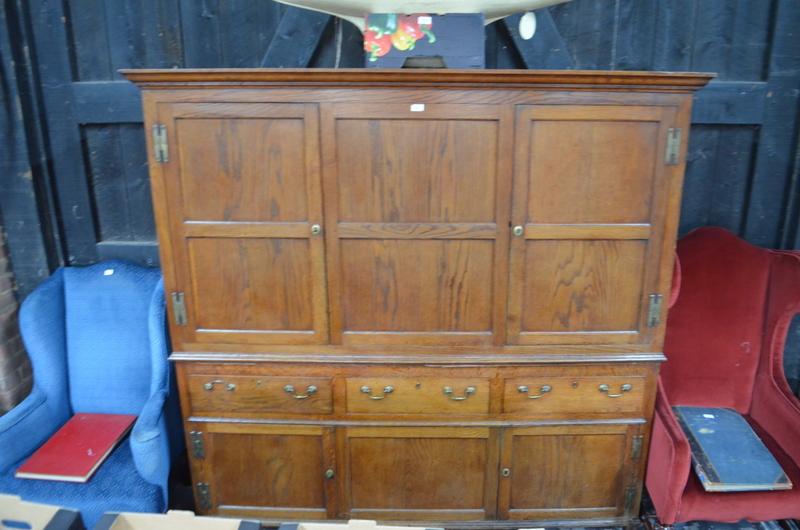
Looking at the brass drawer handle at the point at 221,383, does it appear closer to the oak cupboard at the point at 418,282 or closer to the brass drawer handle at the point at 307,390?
the oak cupboard at the point at 418,282

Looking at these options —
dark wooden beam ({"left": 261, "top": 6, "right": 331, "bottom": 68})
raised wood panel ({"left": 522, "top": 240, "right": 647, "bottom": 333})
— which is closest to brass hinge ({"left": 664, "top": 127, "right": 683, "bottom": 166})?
raised wood panel ({"left": 522, "top": 240, "right": 647, "bottom": 333})

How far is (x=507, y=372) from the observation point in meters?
1.87

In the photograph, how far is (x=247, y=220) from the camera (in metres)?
1.75

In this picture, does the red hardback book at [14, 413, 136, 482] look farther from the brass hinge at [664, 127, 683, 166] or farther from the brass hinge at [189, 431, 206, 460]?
the brass hinge at [664, 127, 683, 166]

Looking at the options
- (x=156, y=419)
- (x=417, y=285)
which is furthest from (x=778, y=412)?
(x=156, y=419)

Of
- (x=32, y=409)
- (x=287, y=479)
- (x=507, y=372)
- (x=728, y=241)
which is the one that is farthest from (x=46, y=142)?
(x=728, y=241)

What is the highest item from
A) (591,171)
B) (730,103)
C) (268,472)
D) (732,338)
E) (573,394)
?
(730,103)

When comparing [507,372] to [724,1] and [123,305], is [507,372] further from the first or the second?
[724,1]

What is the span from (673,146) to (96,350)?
2371mm

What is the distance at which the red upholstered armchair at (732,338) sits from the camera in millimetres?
1923

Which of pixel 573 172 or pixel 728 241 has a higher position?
pixel 573 172

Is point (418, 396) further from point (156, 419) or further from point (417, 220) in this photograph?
point (156, 419)

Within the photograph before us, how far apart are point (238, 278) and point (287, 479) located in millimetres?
844

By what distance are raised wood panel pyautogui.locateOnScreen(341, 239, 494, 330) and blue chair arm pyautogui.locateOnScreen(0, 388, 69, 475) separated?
1.30m
